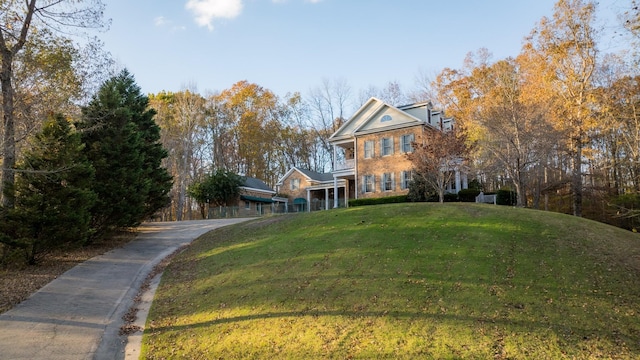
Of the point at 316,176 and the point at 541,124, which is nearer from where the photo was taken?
the point at 541,124

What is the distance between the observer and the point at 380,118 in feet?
100.0

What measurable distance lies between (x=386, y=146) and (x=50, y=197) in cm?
2156

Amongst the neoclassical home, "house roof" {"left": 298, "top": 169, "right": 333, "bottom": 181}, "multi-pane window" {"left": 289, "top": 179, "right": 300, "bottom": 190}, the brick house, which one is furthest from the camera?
"multi-pane window" {"left": 289, "top": 179, "right": 300, "bottom": 190}

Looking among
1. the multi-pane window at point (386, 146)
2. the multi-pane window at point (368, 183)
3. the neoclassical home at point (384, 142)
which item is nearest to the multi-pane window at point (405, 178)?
the neoclassical home at point (384, 142)

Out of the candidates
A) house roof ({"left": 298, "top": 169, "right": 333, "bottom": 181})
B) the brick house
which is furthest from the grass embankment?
house roof ({"left": 298, "top": 169, "right": 333, "bottom": 181})

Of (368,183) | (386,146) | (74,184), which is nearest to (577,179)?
(386,146)

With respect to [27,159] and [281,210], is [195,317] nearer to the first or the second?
[27,159]

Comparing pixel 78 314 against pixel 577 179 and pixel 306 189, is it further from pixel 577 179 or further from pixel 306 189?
pixel 306 189

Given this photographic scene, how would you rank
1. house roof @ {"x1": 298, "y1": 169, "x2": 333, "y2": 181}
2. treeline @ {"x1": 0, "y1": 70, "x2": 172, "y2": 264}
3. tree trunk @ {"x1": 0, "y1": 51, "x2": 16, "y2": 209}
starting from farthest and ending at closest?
house roof @ {"x1": 298, "y1": 169, "x2": 333, "y2": 181}, tree trunk @ {"x1": 0, "y1": 51, "x2": 16, "y2": 209}, treeline @ {"x1": 0, "y1": 70, "x2": 172, "y2": 264}

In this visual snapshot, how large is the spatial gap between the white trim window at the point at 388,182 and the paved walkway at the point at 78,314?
17601 millimetres

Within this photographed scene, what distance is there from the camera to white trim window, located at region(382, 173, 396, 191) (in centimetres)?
2897

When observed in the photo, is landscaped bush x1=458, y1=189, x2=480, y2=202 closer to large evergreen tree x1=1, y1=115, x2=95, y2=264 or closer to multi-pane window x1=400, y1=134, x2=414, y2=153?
multi-pane window x1=400, y1=134, x2=414, y2=153

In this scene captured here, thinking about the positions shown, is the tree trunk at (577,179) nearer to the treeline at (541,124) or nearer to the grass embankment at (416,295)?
the treeline at (541,124)

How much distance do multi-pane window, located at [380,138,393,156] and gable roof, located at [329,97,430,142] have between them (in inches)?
33.8
